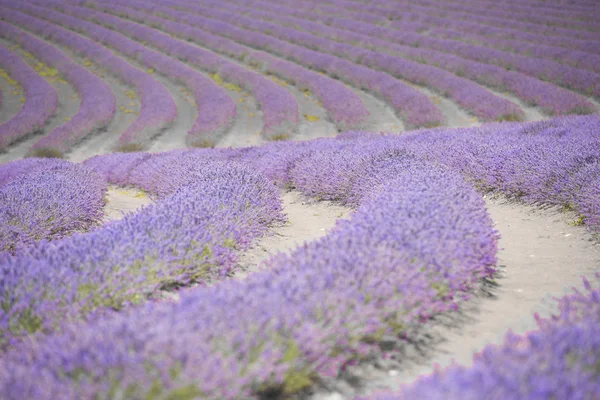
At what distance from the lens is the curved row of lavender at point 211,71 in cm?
1338

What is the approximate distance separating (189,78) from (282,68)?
126 inches

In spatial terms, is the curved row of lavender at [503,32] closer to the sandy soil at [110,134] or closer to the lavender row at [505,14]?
the lavender row at [505,14]

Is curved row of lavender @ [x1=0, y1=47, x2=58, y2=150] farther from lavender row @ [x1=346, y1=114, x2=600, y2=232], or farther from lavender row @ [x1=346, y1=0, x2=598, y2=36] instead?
lavender row @ [x1=346, y1=0, x2=598, y2=36]

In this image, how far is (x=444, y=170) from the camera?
4.68m

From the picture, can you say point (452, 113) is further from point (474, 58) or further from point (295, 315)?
point (295, 315)

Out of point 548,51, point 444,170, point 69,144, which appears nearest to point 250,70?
point 69,144

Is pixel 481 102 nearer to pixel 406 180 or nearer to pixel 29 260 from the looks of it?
pixel 406 180

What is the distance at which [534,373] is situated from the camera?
1560 millimetres

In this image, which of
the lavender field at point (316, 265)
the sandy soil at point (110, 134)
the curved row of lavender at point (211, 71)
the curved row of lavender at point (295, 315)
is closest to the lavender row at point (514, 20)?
the lavender field at point (316, 265)

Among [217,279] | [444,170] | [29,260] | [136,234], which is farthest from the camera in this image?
[444,170]

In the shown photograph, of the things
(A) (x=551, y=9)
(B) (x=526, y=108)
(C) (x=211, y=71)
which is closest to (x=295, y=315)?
(B) (x=526, y=108)

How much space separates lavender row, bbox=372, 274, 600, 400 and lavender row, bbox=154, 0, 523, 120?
11027 mm

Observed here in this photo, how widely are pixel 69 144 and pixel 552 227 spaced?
1196 cm

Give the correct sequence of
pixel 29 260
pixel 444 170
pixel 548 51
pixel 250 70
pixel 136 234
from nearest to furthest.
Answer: pixel 29 260
pixel 136 234
pixel 444 170
pixel 548 51
pixel 250 70
